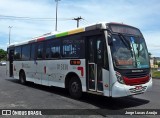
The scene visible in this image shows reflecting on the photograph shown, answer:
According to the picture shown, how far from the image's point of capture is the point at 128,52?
9414 millimetres

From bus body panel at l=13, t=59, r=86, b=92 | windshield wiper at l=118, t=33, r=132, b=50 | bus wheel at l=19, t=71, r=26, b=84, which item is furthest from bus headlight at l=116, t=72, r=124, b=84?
bus wheel at l=19, t=71, r=26, b=84

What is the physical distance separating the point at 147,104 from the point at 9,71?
41.1 ft

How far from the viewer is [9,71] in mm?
19672

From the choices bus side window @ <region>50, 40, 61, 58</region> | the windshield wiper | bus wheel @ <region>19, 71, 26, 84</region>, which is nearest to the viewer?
the windshield wiper

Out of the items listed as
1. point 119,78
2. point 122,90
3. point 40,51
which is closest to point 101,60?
point 119,78

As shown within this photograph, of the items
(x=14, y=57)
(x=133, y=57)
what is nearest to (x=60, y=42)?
(x=133, y=57)

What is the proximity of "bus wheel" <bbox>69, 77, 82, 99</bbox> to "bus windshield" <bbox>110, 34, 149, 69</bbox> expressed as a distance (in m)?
→ 2.32

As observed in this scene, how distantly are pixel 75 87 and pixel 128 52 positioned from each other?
2853 millimetres

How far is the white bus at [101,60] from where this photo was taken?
905 centimetres

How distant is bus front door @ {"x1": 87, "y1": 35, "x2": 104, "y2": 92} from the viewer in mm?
9555

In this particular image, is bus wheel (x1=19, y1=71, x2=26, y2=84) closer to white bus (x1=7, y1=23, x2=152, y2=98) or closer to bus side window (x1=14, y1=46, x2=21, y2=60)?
bus side window (x1=14, y1=46, x2=21, y2=60)

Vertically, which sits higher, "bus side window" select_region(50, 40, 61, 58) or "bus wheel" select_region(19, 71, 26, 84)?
"bus side window" select_region(50, 40, 61, 58)

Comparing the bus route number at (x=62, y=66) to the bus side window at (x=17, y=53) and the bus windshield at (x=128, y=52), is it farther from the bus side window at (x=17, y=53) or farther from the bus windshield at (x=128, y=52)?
the bus side window at (x=17, y=53)

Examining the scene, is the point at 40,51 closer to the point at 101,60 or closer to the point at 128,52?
the point at 101,60
